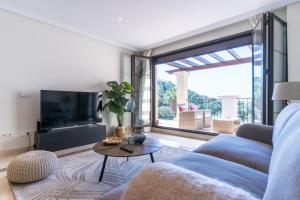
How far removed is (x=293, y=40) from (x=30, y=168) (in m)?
3.84

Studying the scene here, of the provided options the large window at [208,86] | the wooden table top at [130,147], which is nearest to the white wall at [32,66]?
the wooden table top at [130,147]

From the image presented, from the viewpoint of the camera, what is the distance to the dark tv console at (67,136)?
285 cm

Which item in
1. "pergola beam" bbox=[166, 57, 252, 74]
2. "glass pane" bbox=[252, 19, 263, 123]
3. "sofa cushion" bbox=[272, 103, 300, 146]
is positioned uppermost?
"pergola beam" bbox=[166, 57, 252, 74]

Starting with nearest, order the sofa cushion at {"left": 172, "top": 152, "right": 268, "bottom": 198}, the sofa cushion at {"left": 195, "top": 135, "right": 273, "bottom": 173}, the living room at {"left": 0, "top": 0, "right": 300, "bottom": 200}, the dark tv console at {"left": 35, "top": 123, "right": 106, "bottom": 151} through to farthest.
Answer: the sofa cushion at {"left": 172, "top": 152, "right": 268, "bottom": 198}, the living room at {"left": 0, "top": 0, "right": 300, "bottom": 200}, the sofa cushion at {"left": 195, "top": 135, "right": 273, "bottom": 173}, the dark tv console at {"left": 35, "top": 123, "right": 106, "bottom": 151}

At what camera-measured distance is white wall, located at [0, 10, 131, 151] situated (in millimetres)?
2912

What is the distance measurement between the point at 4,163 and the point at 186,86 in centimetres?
557

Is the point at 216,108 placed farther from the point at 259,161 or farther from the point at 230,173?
the point at 230,173

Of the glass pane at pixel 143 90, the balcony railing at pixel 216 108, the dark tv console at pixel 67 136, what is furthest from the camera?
the balcony railing at pixel 216 108

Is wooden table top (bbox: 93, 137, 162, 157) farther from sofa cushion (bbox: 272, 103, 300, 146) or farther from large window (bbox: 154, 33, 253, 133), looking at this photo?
large window (bbox: 154, 33, 253, 133)

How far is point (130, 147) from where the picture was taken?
210 centimetres

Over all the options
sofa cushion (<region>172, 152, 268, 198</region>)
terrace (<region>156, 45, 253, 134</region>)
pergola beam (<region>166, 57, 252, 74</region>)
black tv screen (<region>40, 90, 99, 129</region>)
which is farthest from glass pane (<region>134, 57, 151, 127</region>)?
sofa cushion (<region>172, 152, 268, 198</region>)

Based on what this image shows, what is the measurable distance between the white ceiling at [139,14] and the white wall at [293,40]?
0.55ft

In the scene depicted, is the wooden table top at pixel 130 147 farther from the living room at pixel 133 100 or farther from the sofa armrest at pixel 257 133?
the sofa armrest at pixel 257 133

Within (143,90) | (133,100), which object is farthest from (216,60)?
(133,100)
